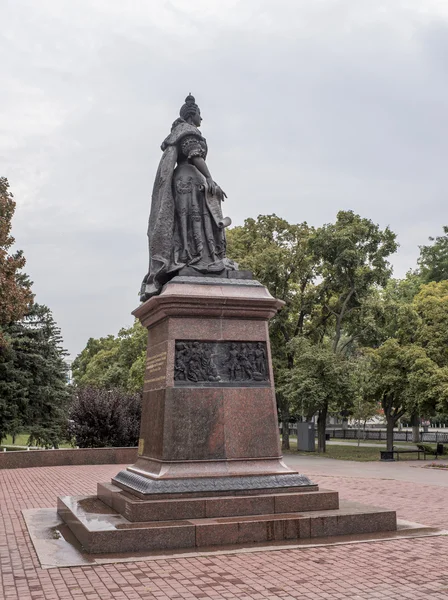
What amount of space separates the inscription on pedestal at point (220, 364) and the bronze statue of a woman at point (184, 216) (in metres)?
1.30

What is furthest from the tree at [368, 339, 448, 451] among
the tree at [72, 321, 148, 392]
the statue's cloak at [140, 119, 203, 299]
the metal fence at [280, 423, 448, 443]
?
the statue's cloak at [140, 119, 203, 299]

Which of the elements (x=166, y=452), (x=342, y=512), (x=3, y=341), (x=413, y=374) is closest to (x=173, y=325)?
(x=166, y=452)

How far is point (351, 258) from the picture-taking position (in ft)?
102

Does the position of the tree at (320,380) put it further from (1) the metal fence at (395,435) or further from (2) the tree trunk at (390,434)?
(1) the metal fence at (395,435)

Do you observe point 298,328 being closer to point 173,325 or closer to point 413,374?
point 413,374

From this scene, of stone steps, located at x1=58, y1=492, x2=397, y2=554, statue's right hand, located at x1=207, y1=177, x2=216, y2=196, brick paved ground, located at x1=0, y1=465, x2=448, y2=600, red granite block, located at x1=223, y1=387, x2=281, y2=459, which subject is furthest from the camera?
statue's right hand, located at x1=207, y1=177, x2=216, y2=196

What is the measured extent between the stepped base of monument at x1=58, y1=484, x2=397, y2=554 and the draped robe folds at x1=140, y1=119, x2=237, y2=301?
10.1 feet

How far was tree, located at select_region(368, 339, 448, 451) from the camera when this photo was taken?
27.4 metres

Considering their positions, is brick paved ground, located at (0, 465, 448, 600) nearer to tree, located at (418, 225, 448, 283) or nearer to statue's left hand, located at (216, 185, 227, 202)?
statue's left hand, located at (216, 185, 227, 202)

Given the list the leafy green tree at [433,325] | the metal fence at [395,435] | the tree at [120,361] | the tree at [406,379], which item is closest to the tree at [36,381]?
the tree at [120,361]

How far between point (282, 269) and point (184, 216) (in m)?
23.1

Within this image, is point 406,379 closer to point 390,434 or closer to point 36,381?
point 390,434

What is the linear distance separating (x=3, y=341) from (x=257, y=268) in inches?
506

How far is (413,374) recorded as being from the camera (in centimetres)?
2802
